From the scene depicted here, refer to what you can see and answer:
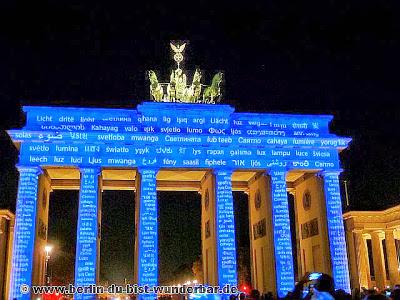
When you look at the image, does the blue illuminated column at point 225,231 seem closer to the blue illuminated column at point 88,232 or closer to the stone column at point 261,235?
the stone column at point 261,235

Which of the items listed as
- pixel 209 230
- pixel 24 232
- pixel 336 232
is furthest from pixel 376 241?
pixel 24 232

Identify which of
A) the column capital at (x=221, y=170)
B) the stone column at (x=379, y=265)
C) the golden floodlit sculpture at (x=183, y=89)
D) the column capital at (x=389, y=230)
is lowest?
the stone column at (x=379, y=265)

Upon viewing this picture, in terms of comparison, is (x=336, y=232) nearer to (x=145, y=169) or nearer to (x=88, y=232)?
(x=145, y=169)

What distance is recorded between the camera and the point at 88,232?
3550 cm

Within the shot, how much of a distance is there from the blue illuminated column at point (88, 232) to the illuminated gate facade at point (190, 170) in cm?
7

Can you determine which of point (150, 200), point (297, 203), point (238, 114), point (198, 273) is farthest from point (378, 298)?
point (198, 273)

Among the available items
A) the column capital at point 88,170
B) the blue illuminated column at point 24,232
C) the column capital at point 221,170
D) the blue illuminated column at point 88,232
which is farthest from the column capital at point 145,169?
the blue illuminated column at point 24,232

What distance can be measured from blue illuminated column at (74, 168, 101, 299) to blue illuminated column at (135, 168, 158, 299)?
119 inches

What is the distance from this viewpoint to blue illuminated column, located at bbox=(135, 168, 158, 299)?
3512 cm

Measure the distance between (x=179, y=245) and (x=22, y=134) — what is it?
114ft

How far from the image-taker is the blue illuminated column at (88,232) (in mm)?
34625

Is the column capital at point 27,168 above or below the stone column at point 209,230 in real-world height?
above

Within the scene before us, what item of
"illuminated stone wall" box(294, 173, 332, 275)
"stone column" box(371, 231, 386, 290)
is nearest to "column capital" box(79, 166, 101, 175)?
"illuminated stone wall" box(294, 173, 332, 275)

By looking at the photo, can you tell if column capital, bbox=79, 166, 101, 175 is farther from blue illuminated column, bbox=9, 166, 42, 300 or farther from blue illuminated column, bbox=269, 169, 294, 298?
blue illuminated column, bbox=269, 169, 294, 298
